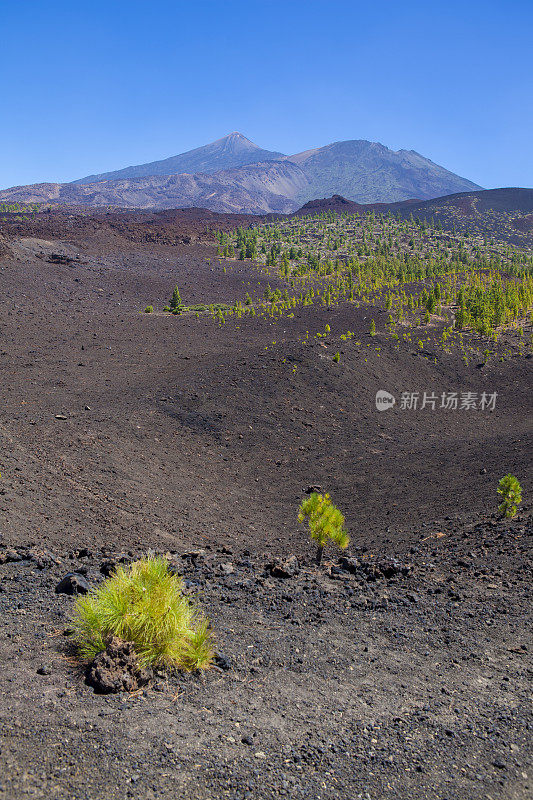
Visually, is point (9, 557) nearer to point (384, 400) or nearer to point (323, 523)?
point (323, 523)

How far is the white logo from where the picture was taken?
15341 millimetres

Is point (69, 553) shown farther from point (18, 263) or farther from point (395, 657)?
point (18, 263)

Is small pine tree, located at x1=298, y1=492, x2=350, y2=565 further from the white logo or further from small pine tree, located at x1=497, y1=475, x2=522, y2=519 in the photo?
the white logo

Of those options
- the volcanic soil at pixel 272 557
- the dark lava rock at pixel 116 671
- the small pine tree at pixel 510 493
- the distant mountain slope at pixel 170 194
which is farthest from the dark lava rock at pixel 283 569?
the distant mountain slope at pixel 170 194

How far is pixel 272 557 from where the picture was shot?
24.7ft

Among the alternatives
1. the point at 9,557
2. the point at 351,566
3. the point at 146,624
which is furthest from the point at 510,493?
the point at 9,557

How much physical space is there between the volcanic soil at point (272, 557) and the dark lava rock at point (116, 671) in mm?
91

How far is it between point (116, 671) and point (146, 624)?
349mm

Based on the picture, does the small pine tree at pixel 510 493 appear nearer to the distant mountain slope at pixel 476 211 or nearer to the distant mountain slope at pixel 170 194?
the distant mountain slope at pixel 476 211

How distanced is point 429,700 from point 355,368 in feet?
44.6

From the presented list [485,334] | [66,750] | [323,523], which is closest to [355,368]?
[485,334]

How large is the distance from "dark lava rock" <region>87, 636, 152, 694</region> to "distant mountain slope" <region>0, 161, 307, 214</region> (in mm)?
146342

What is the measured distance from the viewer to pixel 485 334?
2194 cm

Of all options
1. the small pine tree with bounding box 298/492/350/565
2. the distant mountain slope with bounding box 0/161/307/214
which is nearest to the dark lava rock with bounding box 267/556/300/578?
the small pine tree with bounding box 298/492/350/565
